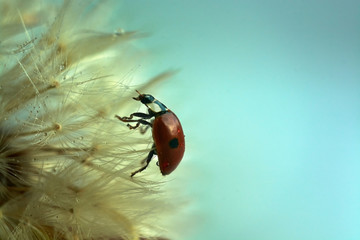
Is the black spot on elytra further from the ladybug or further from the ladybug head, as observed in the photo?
the ladybug head

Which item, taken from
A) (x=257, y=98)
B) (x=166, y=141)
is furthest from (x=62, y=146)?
(x=257, y=98)

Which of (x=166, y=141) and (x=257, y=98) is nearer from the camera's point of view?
(x=166, y=141)

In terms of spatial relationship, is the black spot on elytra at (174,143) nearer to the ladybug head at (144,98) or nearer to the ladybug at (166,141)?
the ladybug at (166,141)

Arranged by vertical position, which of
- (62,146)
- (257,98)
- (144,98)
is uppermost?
(257,98)

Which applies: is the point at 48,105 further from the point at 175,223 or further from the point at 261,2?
the point at 261,2

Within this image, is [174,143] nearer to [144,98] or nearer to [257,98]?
[144,98]

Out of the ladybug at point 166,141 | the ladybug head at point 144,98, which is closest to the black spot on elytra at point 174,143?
the ladybug at point 166,141

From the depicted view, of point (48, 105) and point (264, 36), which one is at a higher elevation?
point (264, 36)

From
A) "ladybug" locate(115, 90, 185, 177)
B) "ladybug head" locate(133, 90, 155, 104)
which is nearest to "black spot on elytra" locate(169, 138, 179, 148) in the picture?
"ladybug" locate(115, 90, 185, 177)

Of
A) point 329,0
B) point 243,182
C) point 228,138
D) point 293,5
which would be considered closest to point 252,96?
point 228,138
